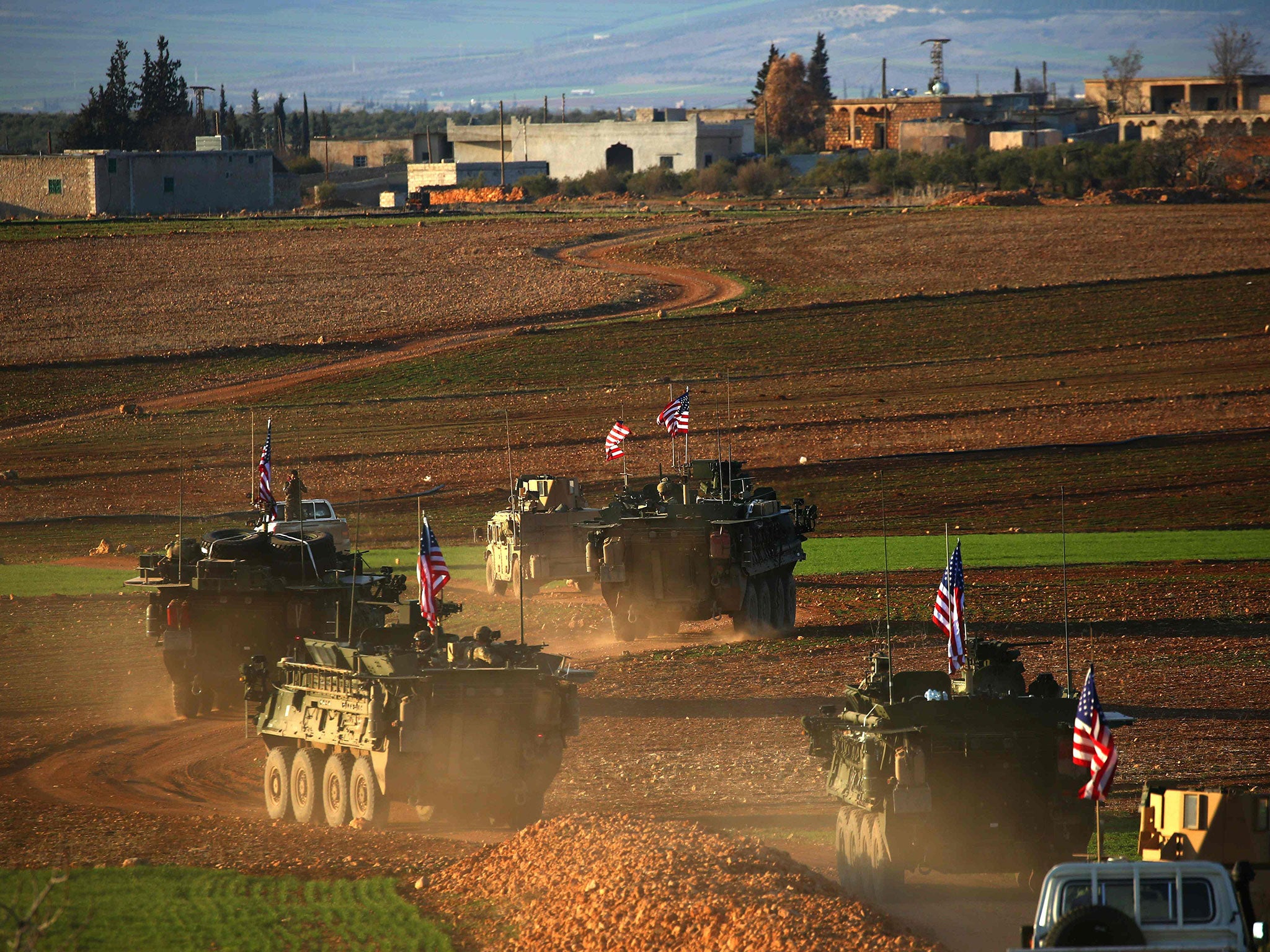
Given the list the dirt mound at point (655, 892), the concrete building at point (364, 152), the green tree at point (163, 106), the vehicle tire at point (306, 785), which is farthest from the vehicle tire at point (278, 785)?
the concrete building at point (364, 152)

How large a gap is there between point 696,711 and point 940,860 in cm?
871

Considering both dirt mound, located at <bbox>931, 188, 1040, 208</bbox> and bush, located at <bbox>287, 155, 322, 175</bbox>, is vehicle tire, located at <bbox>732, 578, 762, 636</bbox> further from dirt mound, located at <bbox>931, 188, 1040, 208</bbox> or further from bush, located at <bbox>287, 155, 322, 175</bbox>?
bush, located at <bbox>287, 155, 322, 175</bbox>

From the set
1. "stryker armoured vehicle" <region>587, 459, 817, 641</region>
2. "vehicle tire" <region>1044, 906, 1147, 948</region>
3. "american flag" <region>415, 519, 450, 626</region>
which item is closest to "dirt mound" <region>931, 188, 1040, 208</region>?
"stryker armoured vehicle" <region>587, 459, 817, 641</region>

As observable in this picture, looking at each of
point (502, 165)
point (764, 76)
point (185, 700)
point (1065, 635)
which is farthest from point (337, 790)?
point (764, 76)

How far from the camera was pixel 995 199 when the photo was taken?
8325 centimetres

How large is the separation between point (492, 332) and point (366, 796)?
1675 inches

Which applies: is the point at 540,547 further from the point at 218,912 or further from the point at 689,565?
the point at 218,912

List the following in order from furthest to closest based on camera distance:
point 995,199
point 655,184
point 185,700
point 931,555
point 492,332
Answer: point 655,184, point 995,199, point 492,332, point 931,555, point 185,700

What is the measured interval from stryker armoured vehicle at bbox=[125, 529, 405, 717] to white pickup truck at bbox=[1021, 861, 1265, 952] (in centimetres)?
1367

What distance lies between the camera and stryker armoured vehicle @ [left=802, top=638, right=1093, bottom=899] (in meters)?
14.7

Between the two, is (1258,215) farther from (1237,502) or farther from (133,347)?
(133,347)

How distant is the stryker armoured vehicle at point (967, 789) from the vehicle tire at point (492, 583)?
62.2ft

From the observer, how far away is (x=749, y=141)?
124 meters

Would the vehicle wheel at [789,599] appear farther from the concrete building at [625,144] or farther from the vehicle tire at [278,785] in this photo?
the concrete building at [625,144]
